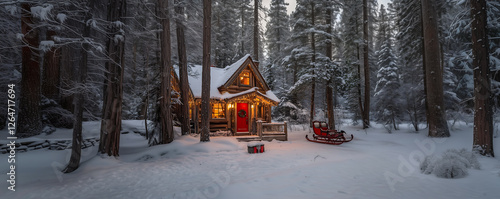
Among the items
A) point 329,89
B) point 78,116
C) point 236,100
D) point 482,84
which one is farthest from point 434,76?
point 78,116

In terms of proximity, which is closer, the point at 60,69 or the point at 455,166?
the point at 455,166

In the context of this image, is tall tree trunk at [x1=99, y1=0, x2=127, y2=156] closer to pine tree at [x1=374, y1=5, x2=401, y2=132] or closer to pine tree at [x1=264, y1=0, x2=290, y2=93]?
pine tree at [x1=374, y1=5, x2=401, y2=132]

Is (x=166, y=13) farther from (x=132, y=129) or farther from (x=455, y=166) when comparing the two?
(x=455, y=166)

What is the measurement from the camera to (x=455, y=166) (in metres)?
5.79

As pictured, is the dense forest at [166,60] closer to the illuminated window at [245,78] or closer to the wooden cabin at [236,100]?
the wooden cabin at [236,100]

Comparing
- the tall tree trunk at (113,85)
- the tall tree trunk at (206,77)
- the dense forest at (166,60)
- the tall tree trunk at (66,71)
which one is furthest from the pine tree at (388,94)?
the tall tree trunk at (66,71)

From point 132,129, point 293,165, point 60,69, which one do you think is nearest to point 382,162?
point 293,165

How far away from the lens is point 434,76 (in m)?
12.7

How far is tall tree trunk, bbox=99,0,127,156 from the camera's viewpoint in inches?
319

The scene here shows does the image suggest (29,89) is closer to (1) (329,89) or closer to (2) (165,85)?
(2) (165,85)

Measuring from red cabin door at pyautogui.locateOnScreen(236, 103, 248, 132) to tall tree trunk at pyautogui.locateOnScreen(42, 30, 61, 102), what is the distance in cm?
1092

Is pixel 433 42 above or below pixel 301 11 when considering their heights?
below

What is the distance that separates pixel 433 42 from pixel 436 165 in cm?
1041

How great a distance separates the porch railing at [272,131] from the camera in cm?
1382
